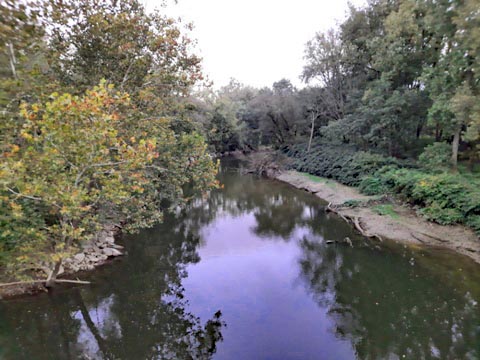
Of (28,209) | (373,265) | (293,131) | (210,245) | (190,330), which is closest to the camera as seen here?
(28,209)

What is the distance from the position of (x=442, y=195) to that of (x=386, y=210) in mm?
2884

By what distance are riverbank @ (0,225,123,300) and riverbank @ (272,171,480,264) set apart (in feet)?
40.0

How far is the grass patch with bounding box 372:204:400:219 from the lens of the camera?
1694 cm

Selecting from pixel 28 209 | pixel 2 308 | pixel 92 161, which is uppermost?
pixel 92 161

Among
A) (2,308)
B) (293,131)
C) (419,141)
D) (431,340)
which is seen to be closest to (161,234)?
(2,308)

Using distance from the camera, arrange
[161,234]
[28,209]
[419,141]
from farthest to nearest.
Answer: [419,141], [161,234], [28,209]

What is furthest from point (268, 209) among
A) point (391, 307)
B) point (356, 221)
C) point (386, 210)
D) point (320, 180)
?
point (391, 307)

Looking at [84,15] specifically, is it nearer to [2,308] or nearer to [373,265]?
[2,308]

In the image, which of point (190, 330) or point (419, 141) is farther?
point (419, 141)

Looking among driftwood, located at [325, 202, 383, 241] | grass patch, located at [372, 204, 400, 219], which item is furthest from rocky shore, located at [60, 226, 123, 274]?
grass patch, located at [372, 204, 400, 219]

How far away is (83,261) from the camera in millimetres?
11641

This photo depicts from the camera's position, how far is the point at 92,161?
716 centimetres

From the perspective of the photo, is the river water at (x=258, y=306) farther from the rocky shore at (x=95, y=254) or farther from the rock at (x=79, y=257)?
the rock at (x=79, y=257)

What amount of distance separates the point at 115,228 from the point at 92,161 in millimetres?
9432
